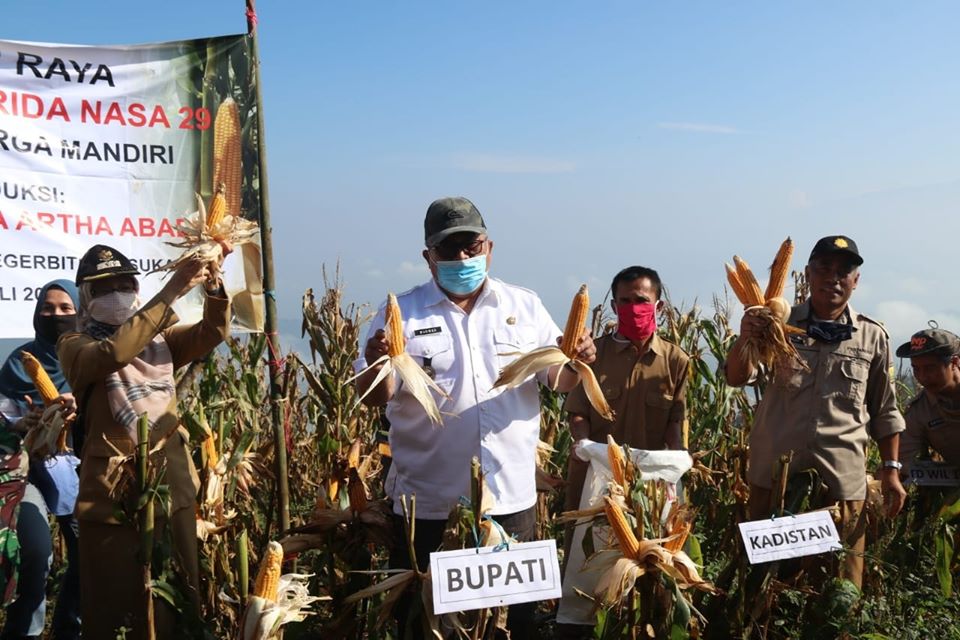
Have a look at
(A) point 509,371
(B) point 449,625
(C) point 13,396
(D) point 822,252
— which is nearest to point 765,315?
(D) point 822,252

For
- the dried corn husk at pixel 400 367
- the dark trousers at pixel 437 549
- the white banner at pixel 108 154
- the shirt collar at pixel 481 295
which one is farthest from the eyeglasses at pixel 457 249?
the white banner at pixel 108 154

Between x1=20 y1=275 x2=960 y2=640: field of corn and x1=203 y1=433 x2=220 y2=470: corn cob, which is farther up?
x1=203 y1=433 x2=220 y2=470: corn cob

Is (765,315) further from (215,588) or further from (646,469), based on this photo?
(215,588)

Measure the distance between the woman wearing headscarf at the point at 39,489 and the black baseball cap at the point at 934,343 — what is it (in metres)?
4.45

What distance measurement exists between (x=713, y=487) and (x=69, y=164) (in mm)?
4286

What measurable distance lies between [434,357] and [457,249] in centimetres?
42

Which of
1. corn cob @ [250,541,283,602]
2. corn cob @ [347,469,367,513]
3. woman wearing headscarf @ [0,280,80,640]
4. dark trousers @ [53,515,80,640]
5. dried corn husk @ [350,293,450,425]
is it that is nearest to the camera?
corn cob @ [250,541,283,602]

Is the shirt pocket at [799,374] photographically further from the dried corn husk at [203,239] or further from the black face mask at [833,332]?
the dried corn husk at [203,239]

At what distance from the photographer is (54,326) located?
392 cm

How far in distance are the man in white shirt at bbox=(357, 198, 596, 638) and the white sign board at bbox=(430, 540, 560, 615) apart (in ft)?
1.42

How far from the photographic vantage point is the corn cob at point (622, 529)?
284 cm

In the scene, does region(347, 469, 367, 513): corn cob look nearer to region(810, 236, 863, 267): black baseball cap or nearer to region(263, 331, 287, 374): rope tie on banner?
region(263, 331, 287, 374): rope tie on banner

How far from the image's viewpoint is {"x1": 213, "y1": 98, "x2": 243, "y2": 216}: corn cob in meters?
4.41

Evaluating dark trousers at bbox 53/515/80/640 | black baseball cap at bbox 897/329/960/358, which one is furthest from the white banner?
black baseball cap at bbox 897/329/960/358
